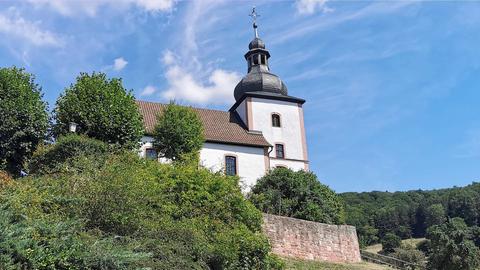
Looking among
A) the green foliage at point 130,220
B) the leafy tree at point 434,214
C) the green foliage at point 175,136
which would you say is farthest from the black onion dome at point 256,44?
the leafy tree at point 434,214

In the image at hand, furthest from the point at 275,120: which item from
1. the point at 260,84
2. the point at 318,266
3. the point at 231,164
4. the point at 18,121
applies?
the point at 18,121

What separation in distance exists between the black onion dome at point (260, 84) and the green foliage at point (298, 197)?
10.5 m

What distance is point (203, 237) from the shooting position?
1683 centimetres

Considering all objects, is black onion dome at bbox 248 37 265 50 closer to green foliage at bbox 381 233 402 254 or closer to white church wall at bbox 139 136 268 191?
white church wall at bbox 139 136 268 191

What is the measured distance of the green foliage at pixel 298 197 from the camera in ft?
95.2

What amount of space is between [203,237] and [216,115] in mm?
24130

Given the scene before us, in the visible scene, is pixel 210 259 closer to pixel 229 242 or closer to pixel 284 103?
pixel 229 242

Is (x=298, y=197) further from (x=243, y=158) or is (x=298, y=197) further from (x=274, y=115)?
(x=274, y=115)

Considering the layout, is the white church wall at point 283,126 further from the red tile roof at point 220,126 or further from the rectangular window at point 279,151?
the red tile roof at point 220,126

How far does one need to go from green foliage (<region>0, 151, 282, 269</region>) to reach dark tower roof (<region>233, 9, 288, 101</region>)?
21.6m

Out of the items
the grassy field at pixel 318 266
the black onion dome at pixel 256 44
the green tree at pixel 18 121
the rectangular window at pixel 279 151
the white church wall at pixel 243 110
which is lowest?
the grassy field at pixel 318 266

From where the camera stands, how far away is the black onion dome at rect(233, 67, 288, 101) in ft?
138

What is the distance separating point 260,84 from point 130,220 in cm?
2777

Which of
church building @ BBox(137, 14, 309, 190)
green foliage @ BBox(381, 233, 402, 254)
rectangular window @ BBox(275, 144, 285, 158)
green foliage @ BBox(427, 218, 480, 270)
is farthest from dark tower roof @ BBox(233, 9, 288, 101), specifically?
green foliage @ BBox(381, 233, 402, 254)
